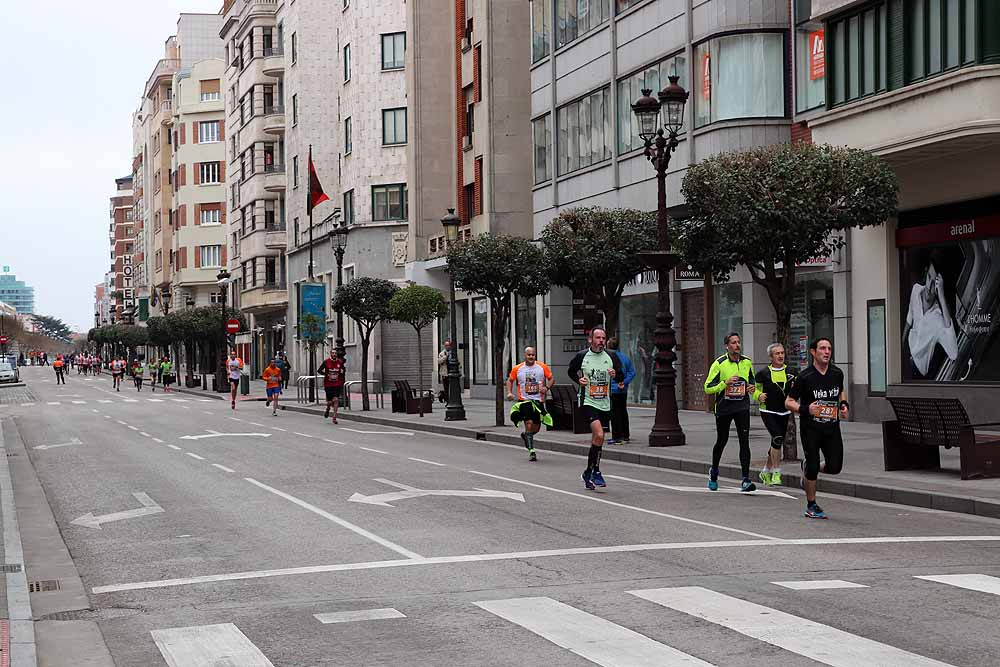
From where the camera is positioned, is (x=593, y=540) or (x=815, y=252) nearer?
(x=593, y=540)

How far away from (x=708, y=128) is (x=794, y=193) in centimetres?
1114

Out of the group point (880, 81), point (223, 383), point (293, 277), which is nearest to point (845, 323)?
point (880, 81)

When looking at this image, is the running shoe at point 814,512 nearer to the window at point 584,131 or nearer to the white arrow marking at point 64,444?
the white arrow marking at point 64,444

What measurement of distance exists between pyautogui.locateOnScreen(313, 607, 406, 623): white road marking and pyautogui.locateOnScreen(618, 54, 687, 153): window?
24.1 meters

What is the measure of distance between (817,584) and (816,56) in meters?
20.3

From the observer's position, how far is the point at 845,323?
27.3m

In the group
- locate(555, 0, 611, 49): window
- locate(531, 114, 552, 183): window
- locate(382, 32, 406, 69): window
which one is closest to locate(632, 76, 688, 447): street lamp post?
locate(555, 0, 611, 49): window

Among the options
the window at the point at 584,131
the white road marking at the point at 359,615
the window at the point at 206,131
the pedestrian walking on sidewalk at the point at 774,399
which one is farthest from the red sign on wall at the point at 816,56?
the window at the point at 206,131

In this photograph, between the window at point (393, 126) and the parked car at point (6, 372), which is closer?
the window at point (393, 126)

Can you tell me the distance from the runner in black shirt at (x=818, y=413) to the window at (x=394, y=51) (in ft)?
150

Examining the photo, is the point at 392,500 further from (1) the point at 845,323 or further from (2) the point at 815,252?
(1) the point at 845,323

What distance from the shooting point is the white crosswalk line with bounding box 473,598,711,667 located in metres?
7.03

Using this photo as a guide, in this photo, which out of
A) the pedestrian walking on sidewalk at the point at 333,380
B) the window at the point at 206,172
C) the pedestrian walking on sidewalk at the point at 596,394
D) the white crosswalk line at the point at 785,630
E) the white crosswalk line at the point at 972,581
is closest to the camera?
the white crosswalk line at the point at 785,630

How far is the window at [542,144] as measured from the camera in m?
39.2
